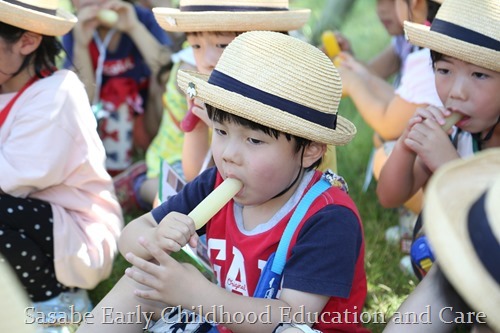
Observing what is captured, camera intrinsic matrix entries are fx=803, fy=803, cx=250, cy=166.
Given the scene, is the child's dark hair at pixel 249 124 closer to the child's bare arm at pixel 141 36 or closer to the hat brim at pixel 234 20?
the hat brim at pixel 234 20

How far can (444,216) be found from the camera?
5.30ft

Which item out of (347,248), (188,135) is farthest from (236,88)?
(188,135)

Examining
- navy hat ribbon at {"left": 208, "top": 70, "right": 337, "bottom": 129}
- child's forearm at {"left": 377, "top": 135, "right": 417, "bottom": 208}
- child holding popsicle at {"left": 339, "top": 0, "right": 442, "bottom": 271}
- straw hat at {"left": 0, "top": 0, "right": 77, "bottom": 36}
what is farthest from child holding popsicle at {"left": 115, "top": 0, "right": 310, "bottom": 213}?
navy hat ribbon at {"left": 208, "top": 70, "right": 337, "bottom": 129}

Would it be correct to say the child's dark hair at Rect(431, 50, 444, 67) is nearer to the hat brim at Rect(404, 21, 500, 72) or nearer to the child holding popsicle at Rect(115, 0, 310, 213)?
the hat brim at Rect(404, 21, 500, 72)

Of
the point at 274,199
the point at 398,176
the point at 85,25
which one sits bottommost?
the point at 85,25

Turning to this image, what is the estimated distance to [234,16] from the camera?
3.12 metres

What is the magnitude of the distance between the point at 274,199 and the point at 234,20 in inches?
35.1

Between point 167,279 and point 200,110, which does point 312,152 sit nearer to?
point 167,279

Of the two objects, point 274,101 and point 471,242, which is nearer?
point 471,242

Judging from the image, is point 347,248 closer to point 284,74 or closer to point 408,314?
point 408,314

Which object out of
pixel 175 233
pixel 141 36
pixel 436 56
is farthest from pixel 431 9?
pixel 175 233

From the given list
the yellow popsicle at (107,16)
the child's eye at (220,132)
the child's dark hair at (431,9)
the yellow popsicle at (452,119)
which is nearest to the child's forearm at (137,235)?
the child's eye at (220,132)

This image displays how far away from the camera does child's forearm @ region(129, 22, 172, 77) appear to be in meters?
4.55

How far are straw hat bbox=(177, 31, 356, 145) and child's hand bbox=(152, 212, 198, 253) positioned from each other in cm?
35
